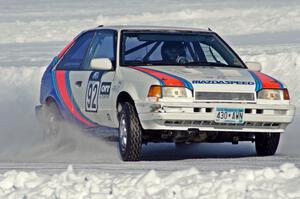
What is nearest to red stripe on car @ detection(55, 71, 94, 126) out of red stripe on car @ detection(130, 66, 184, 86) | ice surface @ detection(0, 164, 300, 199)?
red stripe on car @ detection(130, 66, 184, 86)

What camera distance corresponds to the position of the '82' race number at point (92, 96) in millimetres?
10201

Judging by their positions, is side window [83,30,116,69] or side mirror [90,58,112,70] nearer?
side mirror [90,58,112,70]

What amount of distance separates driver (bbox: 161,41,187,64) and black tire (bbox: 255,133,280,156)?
1.10m

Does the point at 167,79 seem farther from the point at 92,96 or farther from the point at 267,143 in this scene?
the point at 267,143

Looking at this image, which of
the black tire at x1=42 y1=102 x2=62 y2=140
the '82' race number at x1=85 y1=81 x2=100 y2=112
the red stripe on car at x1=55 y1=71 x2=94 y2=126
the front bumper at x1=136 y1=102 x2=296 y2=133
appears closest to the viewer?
the front bumper at x1=136 y1=102 x2=296 y2=133

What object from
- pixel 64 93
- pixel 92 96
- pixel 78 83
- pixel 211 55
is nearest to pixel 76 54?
pixel 64 93

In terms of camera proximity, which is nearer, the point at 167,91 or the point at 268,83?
the point at 167,91

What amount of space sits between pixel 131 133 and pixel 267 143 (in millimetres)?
1588

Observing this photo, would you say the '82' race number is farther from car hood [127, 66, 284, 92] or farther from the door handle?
car hood [127, 66, 284, 92]

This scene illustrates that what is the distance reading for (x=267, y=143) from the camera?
396 inches

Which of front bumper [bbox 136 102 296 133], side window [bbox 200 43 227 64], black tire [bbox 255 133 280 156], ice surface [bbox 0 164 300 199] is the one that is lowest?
black tire [bbox 255 133 280 156]

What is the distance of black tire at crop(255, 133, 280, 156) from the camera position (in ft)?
32.7

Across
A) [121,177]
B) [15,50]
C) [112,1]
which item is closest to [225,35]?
[15,50]

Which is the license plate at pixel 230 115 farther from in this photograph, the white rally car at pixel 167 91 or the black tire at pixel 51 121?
the black tire at pixel 51 121
